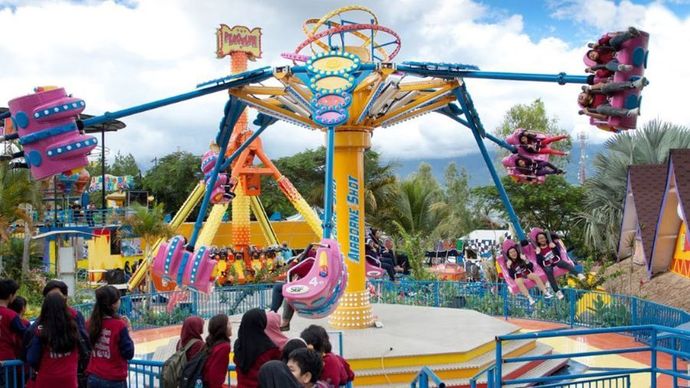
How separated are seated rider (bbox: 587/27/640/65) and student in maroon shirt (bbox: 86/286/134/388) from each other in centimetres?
583

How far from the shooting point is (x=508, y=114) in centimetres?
3897

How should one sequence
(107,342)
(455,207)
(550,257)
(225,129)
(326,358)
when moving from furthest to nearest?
1. (455,207)
2. (225,129)
3. (550,257)
4. (107,342)
5. (326,358)

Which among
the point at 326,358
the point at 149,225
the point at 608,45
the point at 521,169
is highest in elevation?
the point at 608,45

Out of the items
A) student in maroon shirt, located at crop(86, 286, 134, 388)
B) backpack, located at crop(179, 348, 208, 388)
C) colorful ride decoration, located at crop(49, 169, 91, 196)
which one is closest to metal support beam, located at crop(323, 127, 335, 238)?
student in maroon shirt, located at crop(86, 286, 134, 388)

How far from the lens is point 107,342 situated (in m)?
5.15

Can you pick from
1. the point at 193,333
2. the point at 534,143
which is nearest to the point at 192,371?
the point at 193,333

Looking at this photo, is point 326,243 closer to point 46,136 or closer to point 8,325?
point 46,136

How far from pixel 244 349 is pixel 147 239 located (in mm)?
15701

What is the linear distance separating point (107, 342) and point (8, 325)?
947 millimetres

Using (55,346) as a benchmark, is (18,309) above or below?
above

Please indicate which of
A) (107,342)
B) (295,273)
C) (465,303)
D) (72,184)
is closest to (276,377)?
(107,342)

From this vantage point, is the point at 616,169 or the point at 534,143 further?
the point at 616,169

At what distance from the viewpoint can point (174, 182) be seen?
43.9 m

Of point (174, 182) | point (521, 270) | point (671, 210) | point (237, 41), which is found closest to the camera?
point (521, 270)
